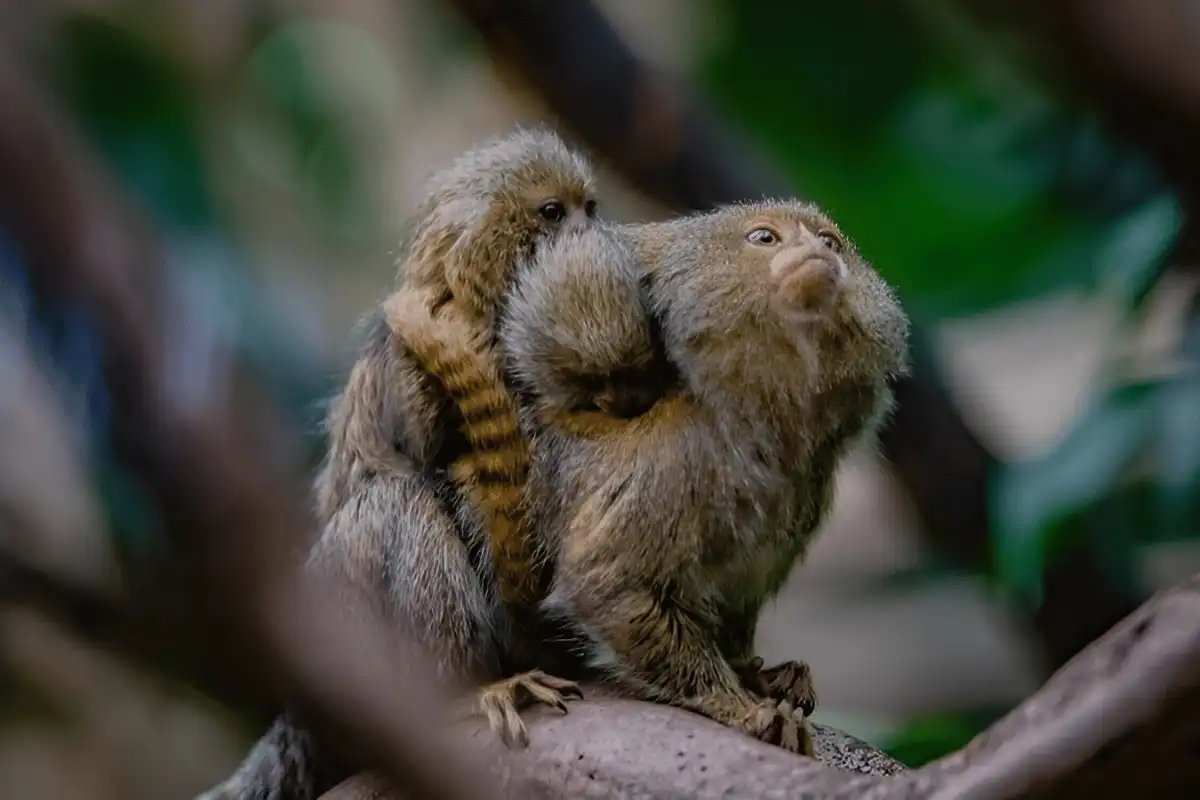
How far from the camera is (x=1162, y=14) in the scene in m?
1.01

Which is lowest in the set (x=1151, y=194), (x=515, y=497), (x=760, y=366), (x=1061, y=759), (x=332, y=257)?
(x=1061, y=759)

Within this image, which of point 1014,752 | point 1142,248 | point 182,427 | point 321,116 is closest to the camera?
point 182,427

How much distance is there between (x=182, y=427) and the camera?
0.53 m

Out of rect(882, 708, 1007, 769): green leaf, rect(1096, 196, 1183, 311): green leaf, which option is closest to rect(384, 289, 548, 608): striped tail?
rect(882, 708, 1007, 769): green leaf

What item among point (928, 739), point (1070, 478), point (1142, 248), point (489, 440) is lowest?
point (489, 440)

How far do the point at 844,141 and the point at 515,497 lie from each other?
1.42 meters

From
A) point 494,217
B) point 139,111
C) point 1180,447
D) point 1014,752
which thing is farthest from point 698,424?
point 1180,447

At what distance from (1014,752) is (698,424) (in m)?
0.55

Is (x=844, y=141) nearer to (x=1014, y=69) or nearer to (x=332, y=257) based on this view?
(x=1014, y=69)

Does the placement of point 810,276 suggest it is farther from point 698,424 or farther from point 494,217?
point 494,217

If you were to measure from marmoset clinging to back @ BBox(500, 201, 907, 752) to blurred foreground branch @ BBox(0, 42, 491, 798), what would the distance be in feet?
2.75

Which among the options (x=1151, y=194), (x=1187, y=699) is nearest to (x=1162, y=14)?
(x=1187, y=699)

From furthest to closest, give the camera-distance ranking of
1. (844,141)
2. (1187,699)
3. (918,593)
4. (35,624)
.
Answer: (918,593)
(844,141)
(1187,699)
(35,624)

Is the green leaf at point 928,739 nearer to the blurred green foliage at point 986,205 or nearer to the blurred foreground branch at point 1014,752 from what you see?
the blurred green foliage at point 986,205
